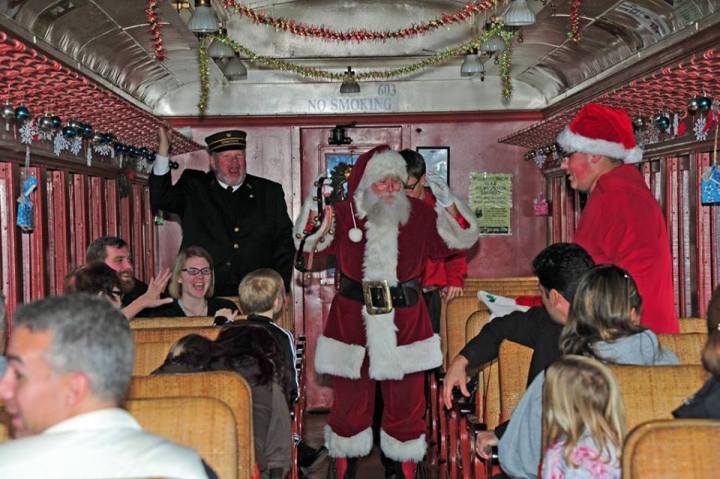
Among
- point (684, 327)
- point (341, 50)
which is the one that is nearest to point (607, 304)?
point (684, 327)

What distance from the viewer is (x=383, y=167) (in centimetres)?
615

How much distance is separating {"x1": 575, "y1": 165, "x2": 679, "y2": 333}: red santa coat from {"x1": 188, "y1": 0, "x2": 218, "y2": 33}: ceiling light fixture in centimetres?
266

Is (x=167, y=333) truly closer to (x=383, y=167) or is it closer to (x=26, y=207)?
(x=26, y=207)

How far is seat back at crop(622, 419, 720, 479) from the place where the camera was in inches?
102

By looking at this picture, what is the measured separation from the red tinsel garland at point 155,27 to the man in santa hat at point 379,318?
172cm

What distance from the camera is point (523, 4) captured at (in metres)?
6.23

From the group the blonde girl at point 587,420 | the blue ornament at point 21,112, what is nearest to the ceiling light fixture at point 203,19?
the blue ornament at point 21,112

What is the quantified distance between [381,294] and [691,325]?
168 centimetres

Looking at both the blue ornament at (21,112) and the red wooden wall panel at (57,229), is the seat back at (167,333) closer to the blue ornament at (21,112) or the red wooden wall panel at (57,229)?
the blue ornament at (21,112)

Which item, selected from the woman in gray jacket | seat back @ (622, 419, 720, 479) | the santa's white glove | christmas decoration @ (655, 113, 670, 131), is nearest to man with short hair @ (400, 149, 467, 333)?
the santa's white glove

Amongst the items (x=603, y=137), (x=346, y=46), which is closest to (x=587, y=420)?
(x=603, y=137)

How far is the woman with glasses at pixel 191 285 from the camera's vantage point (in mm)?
6004

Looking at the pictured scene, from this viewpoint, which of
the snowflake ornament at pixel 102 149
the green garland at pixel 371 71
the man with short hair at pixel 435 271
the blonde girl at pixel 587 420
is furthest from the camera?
the green garland at pixel 371 71

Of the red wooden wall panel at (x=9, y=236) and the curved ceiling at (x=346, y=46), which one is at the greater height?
the curved ceiling at (x=346, y=46)
